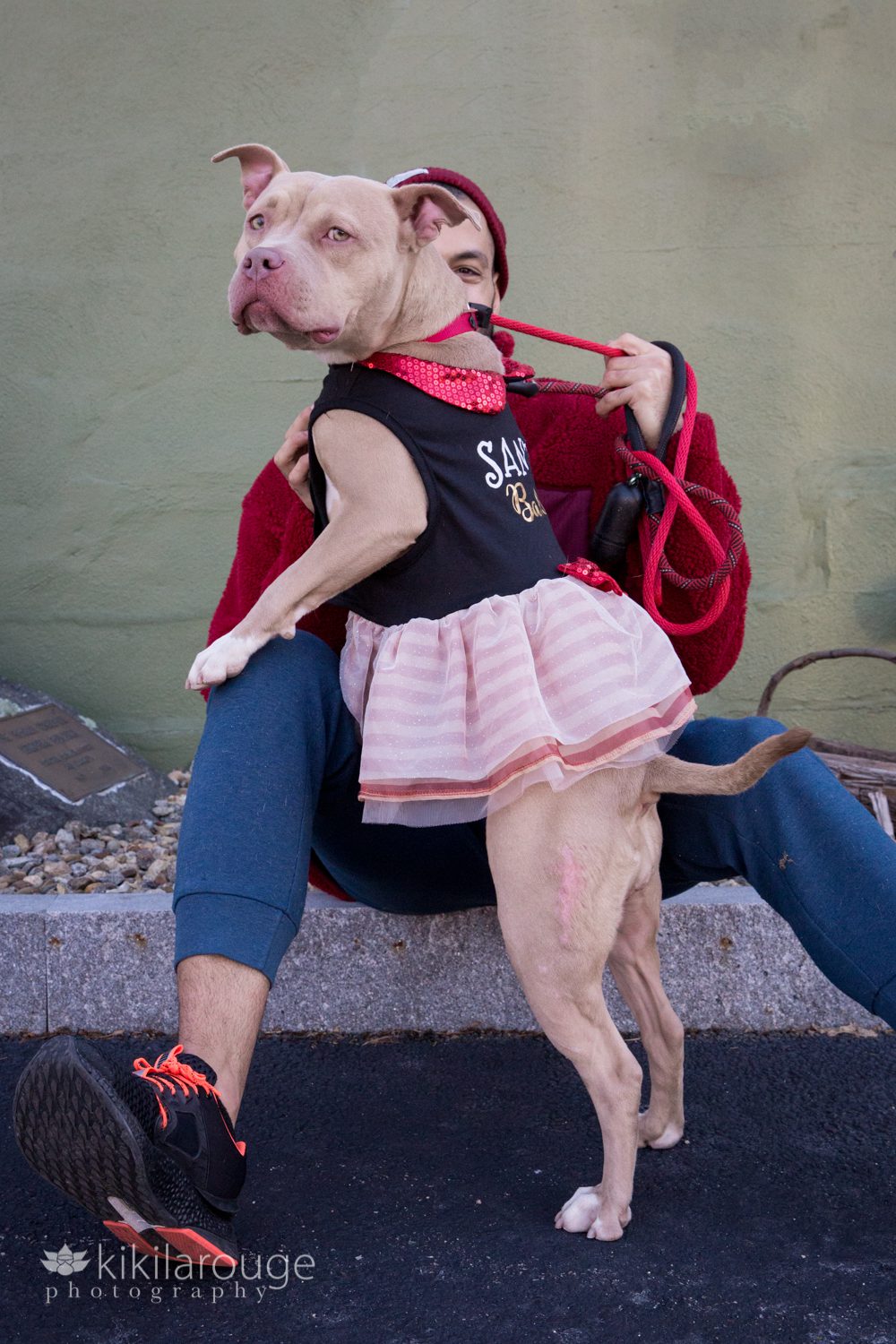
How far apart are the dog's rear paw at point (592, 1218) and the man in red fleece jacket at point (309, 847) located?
329 millimetres

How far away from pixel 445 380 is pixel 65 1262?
1.24m

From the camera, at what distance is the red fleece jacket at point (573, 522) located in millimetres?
1948

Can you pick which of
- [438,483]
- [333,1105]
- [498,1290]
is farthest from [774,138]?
[498,1290]

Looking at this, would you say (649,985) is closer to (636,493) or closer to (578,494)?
(636,493)

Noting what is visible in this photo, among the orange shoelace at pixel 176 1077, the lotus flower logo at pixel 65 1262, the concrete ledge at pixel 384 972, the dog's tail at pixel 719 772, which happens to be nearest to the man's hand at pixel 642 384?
the dog's tail at pixel 719 772

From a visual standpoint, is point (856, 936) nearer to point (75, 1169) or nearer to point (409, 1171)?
point (409, 1171)

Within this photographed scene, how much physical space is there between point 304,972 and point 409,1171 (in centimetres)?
60

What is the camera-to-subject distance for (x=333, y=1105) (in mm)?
1965

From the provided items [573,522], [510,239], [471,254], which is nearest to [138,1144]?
[573,522]

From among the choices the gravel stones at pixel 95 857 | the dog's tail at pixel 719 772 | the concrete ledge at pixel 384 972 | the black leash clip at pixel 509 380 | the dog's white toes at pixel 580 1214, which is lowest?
the gravel stones at pixel 95 857

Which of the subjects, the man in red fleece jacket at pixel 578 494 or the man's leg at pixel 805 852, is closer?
the man's leg at pixel 805 852

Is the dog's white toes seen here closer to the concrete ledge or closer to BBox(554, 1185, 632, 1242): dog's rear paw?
BBox(554, 1185, 632, 1242): dog's rear paw

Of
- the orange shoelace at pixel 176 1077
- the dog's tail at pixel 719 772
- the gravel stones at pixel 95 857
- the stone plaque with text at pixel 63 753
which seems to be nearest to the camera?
the orange shoelace at pixel 176 1077

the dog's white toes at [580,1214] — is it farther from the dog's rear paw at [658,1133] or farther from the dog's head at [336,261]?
the dog's head at [336,261]
